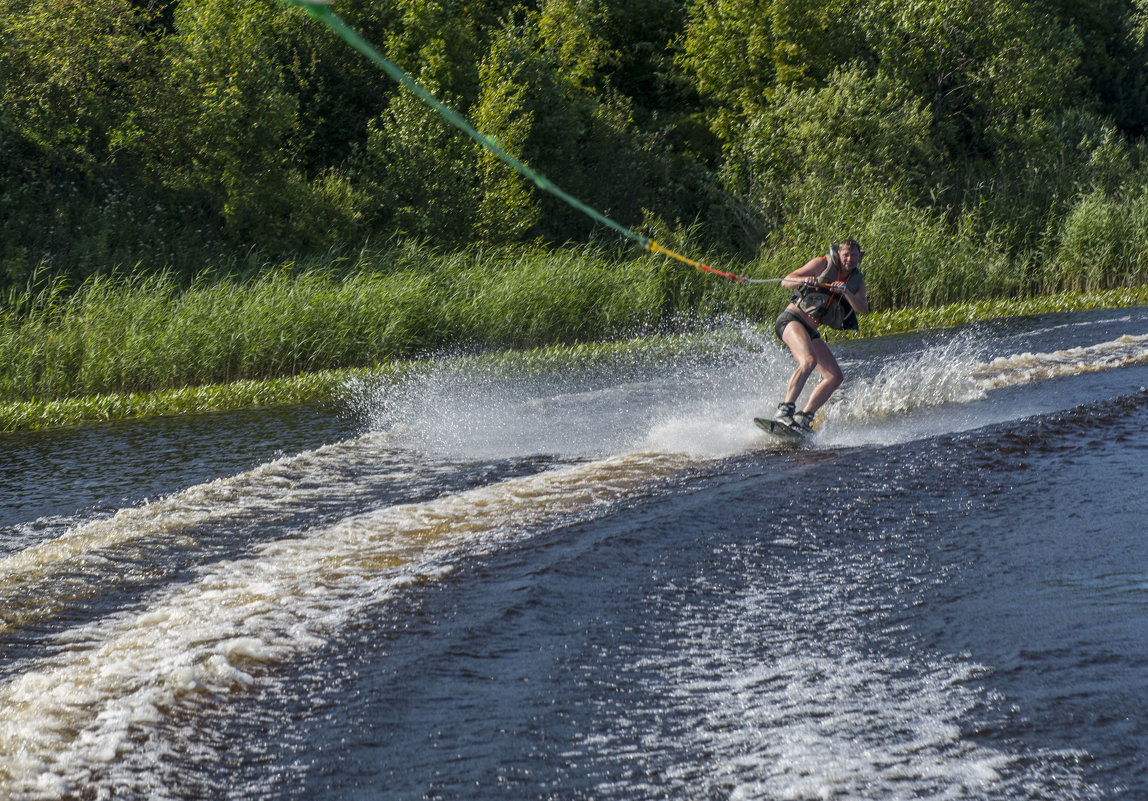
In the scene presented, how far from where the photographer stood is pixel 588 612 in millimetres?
5352

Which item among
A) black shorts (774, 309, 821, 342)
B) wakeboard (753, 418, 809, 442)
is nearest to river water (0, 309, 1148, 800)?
wakeboard (753, 418, 809, 442)

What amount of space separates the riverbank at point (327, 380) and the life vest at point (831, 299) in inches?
202

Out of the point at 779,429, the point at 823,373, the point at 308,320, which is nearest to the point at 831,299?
the point at 823,373

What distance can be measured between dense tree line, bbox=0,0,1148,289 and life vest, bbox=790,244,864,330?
11.7 m

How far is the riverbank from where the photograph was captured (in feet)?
38.7

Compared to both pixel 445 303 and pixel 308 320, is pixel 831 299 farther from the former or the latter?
pixel 308 320

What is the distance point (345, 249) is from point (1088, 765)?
1962 cm

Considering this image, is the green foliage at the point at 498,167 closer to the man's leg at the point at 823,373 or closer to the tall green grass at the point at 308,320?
the tall green grass at the point at 308,320

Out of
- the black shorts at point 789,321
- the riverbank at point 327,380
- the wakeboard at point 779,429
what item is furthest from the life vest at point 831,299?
the riverbank at point 327,380

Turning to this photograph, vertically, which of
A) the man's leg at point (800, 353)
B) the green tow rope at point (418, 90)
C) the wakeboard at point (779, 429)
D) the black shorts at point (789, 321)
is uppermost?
the green tow rope at point (418, 90)

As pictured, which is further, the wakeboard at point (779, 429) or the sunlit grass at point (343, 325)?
the sunlit grass at point (343, 325)

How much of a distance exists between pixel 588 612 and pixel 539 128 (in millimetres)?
21582

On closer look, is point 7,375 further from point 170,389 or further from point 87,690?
point 87,690

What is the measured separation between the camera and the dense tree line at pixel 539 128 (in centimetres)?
2094
